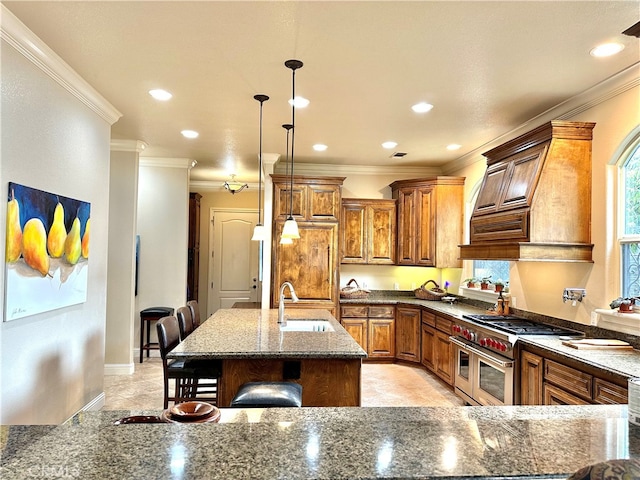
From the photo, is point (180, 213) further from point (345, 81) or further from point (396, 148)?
point (345, 81)

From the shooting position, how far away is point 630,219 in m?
3.07

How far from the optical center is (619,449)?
1.09 meters

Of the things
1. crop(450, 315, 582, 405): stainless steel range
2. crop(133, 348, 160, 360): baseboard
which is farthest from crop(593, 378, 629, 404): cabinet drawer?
crop(133, 348, 160, 360): baseboard

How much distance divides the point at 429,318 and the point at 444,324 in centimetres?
48

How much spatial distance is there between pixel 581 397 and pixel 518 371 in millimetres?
700

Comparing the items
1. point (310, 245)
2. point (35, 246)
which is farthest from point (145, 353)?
point (35, 246)

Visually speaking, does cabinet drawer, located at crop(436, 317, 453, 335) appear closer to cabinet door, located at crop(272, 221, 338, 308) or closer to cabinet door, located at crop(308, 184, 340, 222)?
cabinet door, located at crop(272, 221, 338, 308)

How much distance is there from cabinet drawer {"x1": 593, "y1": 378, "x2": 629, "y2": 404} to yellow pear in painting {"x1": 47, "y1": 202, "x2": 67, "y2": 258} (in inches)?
133

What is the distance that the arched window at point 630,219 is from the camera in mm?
3012

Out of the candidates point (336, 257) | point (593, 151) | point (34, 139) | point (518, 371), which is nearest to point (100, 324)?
point (34, 139)

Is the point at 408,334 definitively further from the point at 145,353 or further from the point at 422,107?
the point at 145,353

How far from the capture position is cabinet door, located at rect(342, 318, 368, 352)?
574 centimetres

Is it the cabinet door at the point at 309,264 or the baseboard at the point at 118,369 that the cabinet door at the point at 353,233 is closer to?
the cabinet door at the point at 309,264

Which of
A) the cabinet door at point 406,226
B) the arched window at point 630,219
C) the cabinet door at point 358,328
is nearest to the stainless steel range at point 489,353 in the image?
the arched window at point 630,219
